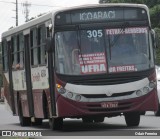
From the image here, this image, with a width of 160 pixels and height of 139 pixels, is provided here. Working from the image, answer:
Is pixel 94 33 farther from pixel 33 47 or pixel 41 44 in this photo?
pixel 33 47

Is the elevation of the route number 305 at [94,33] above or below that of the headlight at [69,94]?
above

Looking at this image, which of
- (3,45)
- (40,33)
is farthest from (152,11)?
(40,33)

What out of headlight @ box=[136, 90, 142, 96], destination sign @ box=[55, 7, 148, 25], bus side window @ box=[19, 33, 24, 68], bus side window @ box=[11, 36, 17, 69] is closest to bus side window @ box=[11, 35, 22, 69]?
bus side window @ box=[11, 36, 17, 69]

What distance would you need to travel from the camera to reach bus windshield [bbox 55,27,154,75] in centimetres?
1983

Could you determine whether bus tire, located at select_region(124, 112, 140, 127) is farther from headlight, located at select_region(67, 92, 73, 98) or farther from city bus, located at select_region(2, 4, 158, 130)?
headlight, located at select_region(67, 92, 73, 98)

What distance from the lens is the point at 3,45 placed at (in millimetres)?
27734

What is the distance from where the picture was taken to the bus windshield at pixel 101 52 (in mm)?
19828

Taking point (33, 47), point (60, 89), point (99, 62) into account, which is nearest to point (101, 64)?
point (99, 62)

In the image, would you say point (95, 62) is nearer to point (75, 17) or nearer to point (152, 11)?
point (75, 17)

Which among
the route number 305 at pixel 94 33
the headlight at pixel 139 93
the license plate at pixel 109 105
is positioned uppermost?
the route number 305 at pixel 94 33

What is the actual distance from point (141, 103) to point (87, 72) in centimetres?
158

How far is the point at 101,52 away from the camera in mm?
19938

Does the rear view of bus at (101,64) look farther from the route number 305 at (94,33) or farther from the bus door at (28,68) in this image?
the bus door at (28,68)

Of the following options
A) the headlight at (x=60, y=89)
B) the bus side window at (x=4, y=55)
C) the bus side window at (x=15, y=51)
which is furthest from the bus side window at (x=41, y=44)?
the bus side window at (x=4, y=55)
